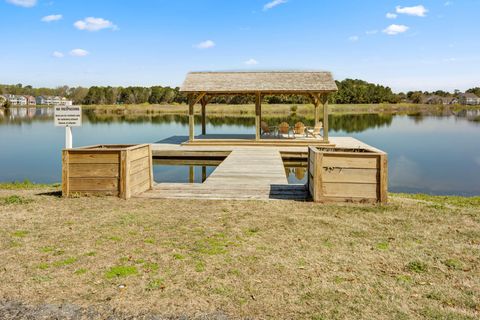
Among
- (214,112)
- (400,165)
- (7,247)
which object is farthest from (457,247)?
(214,112)

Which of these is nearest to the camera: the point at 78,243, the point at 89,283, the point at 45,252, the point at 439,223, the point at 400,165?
the point at 89,283

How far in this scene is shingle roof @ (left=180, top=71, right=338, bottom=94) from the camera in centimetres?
1661

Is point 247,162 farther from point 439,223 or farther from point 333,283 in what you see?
point 333,283

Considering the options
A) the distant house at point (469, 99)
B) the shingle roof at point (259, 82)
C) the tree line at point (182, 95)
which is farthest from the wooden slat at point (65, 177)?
the distant house at point (469, 99)

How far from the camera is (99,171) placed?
6984 millimetres

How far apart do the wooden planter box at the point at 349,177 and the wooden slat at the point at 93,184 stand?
11.5ft

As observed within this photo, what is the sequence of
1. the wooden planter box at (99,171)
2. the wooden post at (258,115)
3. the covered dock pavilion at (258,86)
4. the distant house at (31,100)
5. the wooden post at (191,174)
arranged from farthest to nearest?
1. the distant house at (31,100)
2. the wooden post at (258,115)
3. the covered dock pavilion at (258,86)
4. the wooden post at (191,174)
5. the wooden planter box at (99,171)

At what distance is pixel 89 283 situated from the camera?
3498mm

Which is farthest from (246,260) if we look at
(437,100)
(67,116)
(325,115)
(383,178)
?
(437,100)

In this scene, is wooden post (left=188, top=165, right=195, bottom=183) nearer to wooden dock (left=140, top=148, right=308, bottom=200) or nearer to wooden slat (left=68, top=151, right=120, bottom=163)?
wooden dock (left=140, top=148, right=308, bottom=200)

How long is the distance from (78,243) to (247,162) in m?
7.70

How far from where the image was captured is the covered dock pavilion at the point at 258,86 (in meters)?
16.6

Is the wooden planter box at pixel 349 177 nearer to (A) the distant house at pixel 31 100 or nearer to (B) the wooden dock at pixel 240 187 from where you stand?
(B) the wooden dock at pixel 240 187

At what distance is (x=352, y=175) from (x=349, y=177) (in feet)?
0.19
